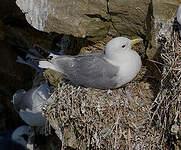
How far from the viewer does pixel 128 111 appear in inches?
99.6

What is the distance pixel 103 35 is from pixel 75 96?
0.49 m

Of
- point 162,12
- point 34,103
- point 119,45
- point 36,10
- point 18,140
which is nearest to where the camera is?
point 162,12

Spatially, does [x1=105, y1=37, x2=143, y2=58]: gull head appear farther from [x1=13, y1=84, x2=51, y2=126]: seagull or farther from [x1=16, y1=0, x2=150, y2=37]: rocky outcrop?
[x1=13, y1=84, x2=51, y2=126]: seagull

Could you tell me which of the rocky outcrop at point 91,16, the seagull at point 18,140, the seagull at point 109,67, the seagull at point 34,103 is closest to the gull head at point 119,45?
the seagull at point 109,67

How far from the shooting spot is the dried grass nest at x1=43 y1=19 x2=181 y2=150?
228 centimetres

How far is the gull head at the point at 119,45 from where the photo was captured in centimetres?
252

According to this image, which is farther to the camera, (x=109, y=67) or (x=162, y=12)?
(x=109, y=67)

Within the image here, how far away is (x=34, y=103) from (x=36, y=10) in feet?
3.50

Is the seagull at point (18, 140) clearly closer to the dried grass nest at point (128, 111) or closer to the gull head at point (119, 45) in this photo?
the dried grass nest at point (128, 111)

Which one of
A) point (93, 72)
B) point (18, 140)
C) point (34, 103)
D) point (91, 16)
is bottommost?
point (18, 140)

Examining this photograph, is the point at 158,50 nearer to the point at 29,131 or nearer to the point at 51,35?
the point at 51,35

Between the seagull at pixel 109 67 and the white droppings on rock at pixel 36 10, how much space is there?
37 centimetres

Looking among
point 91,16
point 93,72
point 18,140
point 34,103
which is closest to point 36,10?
point 91,16

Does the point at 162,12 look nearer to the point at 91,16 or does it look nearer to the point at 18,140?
the point at 91,16
